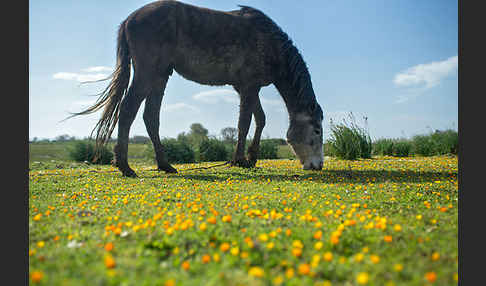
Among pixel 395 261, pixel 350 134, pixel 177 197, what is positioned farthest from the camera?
pixel 350 134

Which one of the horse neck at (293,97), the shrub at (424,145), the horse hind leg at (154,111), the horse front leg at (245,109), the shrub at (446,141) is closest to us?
the horse hind leg at (154,111)

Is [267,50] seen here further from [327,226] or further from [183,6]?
[327,226]

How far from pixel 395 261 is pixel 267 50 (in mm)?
5754

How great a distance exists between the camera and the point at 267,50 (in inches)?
267

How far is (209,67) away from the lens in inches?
246

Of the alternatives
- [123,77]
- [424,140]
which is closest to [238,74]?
[123,77]

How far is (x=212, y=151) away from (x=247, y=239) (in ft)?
35.8

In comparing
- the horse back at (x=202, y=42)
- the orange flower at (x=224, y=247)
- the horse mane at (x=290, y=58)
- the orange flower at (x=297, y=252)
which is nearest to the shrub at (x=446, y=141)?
the horse mane at (x=290, y=58)

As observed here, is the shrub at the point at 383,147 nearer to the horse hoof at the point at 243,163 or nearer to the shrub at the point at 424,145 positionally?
the shrub at the point at 424,145

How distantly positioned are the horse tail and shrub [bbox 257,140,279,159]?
9055 mm

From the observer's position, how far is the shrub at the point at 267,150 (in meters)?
14.2

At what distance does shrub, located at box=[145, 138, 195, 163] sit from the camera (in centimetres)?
1251

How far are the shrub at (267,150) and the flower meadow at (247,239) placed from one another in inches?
398

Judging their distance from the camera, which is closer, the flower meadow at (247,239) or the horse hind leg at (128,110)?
the flower meadow at (247,239)
